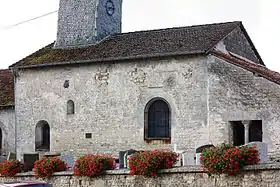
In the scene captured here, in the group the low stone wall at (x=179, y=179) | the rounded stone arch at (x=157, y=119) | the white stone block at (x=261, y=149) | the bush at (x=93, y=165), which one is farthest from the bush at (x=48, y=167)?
the white stone block at (x=261, y=149)

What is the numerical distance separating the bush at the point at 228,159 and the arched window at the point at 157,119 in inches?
402

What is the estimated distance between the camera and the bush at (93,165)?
21.7 meters

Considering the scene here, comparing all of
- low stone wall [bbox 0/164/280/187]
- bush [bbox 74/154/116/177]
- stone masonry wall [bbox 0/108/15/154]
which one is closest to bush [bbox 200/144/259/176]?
low stone wall [bbox 0/164/280/187]

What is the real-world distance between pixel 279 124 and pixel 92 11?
45.9 feet

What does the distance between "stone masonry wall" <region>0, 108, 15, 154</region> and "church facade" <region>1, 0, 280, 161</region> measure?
1.25 metres

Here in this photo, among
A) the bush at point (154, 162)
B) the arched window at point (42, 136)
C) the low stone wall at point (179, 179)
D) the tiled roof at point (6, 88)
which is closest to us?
the low stone wall at point (179, 179)

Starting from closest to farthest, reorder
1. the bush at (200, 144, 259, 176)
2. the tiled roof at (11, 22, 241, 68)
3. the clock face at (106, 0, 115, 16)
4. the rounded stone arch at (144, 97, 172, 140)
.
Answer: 1. the bush at (200, 144, 259, 176)
2. the tiled roof at (11, 22, 241, 68)
3. the rounded stone arch at (144, 97, 172, 140)
4. the clock face at (106, 0, 115, 16)

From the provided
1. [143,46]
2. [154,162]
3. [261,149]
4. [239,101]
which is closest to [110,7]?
[143,46]

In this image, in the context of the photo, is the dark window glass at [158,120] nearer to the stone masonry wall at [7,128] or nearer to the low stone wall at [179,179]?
the low stone wall at [179,179]

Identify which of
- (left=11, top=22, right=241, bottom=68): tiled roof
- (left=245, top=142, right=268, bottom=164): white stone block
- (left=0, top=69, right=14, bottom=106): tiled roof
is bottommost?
(left=245, top=142, right=268, bottom=164): white stone block

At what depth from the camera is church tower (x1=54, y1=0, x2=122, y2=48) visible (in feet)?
112

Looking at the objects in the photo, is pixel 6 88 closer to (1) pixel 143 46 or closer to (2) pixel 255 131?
(1) pixel 143 46

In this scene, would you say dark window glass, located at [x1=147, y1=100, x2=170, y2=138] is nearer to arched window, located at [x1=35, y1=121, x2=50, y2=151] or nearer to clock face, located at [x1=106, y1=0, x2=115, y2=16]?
arched window, located at [x1=35, y1=121, x2=50, y2=151]

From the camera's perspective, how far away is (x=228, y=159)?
18.1 metres
